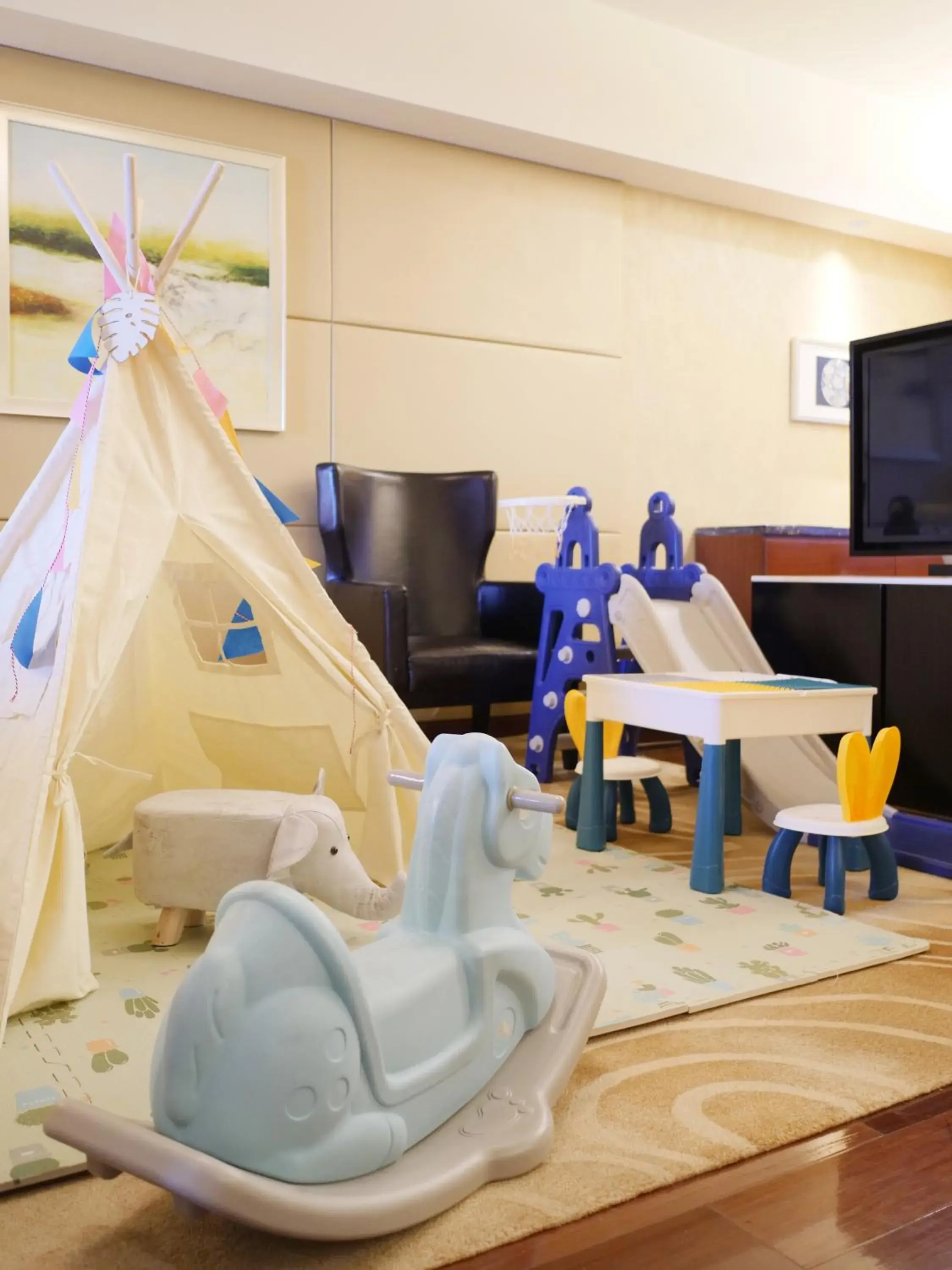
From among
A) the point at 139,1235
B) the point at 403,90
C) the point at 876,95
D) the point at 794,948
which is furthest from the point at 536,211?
the point at 139,1235

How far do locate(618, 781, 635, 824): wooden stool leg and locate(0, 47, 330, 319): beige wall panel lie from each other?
6.78 ft

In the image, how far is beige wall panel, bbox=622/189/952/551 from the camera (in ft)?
16.1

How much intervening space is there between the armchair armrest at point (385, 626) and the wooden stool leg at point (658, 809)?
83cm

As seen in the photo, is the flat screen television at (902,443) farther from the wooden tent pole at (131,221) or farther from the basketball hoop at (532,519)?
the wooden tent pole at (131,221)

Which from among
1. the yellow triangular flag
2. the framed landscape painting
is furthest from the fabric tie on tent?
the framed landscape painting

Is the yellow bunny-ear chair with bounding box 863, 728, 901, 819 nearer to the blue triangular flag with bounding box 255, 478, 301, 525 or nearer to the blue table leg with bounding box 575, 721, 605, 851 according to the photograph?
the blue table leg with bounding box 575, 721, 605, 851

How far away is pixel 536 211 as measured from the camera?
14.8 feet

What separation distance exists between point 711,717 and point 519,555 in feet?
7.12

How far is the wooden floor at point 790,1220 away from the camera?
1.14m

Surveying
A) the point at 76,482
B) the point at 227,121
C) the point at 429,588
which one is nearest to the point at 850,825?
the point at 76,482

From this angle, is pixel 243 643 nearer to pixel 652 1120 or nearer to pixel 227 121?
pixel 652 1120

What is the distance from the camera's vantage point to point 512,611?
4.06 metres

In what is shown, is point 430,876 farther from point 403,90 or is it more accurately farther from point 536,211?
point 536,211

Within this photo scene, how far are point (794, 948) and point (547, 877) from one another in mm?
644
